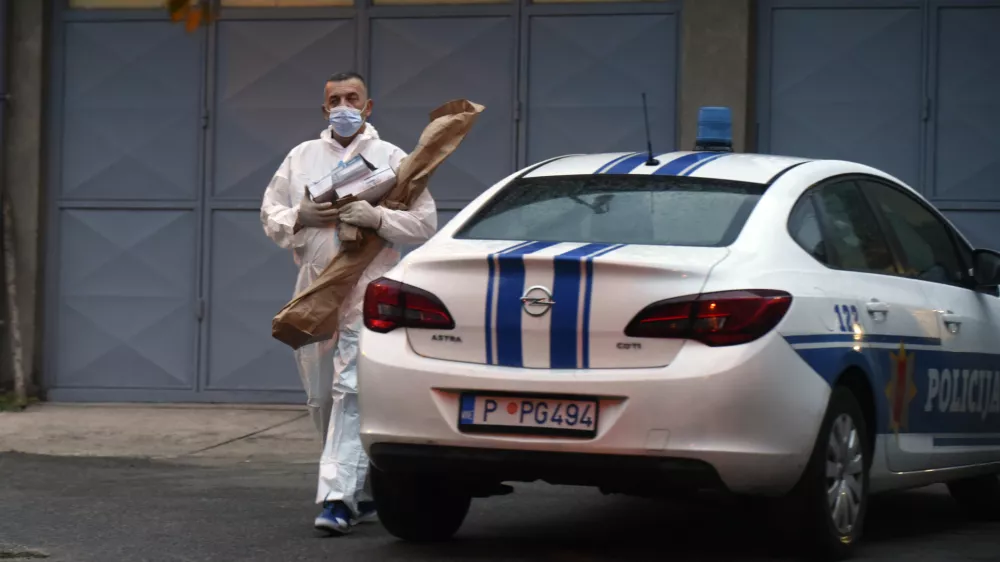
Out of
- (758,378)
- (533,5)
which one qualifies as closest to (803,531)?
(758,378)

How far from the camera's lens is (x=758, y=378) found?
5617mm

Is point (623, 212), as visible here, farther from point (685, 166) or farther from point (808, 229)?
point (808, 229)

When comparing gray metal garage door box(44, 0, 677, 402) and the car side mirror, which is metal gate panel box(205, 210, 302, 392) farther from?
the car side mirror

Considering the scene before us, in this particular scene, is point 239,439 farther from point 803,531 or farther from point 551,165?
point 803,531

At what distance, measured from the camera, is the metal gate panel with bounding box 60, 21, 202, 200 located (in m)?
12.6

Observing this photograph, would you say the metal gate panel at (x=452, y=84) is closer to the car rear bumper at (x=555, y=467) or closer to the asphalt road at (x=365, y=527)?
the asphalt road at (x=365, y=527)

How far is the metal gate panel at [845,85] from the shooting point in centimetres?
1188

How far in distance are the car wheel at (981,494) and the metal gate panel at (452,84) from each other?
5.03m

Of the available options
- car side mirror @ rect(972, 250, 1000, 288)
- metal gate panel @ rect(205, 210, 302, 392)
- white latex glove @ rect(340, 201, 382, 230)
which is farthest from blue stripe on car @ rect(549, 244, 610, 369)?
metal gate panel @ rect(205, 210, 302, 392)

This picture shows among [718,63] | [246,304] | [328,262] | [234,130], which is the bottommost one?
[246,304]

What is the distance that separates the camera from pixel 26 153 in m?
12.6

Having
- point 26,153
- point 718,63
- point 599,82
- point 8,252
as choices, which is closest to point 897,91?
point 718,63

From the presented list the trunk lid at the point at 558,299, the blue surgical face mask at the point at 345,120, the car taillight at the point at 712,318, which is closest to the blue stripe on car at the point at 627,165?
the trunk lid at the point at 558,299

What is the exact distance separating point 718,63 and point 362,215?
5.29 meters
